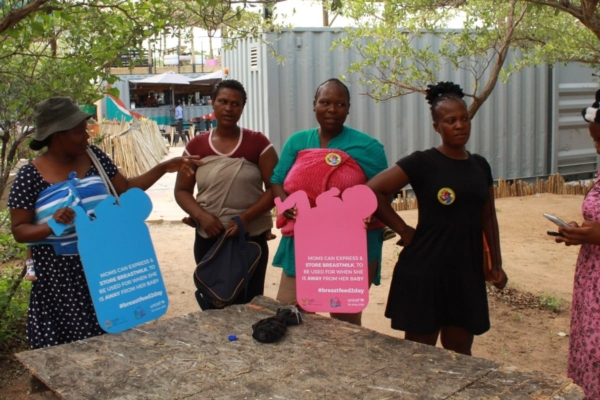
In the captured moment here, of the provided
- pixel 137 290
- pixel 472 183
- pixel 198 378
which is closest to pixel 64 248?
pixel 137 290

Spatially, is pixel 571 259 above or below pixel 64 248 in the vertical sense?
below

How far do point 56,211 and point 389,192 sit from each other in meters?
1.40

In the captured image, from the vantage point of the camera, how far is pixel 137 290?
107 inches

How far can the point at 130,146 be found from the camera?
13961 millimetres

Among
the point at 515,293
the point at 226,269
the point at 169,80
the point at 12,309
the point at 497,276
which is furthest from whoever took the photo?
the point at 169,80

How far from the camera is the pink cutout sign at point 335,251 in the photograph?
2.66m

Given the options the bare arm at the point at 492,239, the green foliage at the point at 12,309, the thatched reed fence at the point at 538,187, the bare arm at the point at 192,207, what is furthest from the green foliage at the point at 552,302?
the thatched reed fence at the point at 538,187

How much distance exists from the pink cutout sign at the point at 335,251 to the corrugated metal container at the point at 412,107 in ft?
17.1

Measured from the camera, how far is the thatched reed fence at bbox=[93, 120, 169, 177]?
1359cm

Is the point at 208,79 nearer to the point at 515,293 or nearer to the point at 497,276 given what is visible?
the point at 515,293

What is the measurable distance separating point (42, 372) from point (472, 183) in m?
1.83

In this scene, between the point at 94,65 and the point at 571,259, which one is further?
the point at 571,259

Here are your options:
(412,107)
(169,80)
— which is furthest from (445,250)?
(169,80)

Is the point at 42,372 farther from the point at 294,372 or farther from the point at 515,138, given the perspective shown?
the point at 515,138
